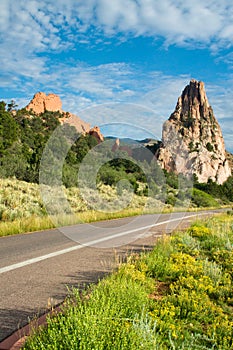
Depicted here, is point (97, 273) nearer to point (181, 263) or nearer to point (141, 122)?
point (181, 263)

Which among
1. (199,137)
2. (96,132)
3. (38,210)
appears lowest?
(38,210)

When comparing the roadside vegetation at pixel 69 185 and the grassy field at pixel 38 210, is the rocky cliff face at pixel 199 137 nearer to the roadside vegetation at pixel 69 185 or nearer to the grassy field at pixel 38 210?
the roadside vegetation at pixel 69 185

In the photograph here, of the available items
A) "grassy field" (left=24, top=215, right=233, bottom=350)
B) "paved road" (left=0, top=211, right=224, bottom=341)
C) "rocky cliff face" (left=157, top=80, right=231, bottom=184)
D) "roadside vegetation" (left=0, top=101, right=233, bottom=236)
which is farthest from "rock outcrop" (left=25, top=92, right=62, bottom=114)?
"grassy field" (left=24, top=215, right=233, bottom=350)

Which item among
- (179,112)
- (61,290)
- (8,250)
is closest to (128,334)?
(61,290)

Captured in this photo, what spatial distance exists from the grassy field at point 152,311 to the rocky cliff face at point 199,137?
240ft

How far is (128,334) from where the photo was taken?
117 inches

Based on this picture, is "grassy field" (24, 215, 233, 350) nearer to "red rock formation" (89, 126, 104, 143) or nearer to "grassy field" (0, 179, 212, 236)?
"grassy field" (0, 179, 212, 236)

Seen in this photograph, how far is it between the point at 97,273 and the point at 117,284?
1.81 m

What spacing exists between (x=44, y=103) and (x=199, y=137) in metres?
50.1

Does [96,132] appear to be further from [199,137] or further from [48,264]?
[199,137]

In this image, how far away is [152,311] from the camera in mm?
4082

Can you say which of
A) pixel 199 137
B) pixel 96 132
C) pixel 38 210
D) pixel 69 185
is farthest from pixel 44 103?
pixel 38 210

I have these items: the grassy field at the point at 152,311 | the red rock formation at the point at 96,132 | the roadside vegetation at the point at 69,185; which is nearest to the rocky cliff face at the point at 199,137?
the roadside vegetation at the point at 69,185

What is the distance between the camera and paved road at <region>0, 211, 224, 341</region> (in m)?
4.40
